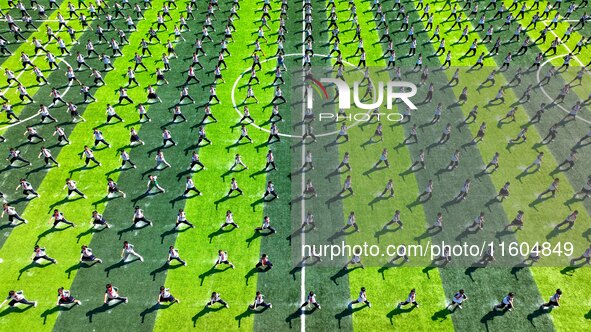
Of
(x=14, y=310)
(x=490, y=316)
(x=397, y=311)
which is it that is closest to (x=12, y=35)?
(x=14, y=310)

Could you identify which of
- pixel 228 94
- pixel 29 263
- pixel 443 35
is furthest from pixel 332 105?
pixel 29 263

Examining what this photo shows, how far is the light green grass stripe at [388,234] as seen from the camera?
720 inches

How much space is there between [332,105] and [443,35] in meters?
16.2

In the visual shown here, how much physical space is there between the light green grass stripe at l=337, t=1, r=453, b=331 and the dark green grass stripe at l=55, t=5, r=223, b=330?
9.00m

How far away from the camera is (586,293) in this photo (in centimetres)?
1934

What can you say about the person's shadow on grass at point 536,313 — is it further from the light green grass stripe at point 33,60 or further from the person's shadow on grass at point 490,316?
the light green grass stripe at point 33,60

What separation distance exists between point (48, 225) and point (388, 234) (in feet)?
59.1

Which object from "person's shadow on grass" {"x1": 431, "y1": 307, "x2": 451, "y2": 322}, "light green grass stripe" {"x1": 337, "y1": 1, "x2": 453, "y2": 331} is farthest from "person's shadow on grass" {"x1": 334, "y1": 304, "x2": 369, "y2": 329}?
"person's shadow on grass" {"x1": 431, "y1": 307, "x2": 451, "y2": 322}

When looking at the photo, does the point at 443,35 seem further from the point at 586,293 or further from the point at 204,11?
the point at 586,293

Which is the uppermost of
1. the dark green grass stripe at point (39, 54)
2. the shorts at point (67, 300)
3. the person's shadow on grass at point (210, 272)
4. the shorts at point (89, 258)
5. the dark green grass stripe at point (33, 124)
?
the dark green grass stripe at point (39, 54)

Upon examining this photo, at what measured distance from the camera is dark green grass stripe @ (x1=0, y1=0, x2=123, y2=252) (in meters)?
24.3

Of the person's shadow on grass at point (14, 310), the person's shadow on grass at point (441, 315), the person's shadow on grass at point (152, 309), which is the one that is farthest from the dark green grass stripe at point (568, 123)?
the person's shadow on grass at point (14, 310)

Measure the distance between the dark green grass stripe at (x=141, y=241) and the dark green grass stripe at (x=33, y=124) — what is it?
5.15 m

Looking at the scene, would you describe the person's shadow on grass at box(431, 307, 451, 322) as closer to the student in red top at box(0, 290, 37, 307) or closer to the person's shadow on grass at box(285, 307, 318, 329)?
the person's shadow on grass at box(285, 307, 318, 329)
